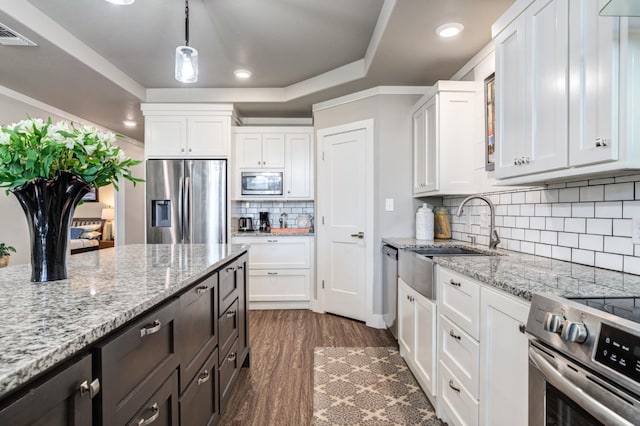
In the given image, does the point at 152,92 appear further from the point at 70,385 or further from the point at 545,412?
the point at 545,412

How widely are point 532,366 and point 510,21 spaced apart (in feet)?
5.21

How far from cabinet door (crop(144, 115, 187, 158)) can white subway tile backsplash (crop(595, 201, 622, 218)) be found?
12.2 feet

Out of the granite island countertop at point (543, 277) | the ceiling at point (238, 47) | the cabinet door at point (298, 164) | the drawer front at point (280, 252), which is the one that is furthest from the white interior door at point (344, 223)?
the granite island countertop at point (543, 277)

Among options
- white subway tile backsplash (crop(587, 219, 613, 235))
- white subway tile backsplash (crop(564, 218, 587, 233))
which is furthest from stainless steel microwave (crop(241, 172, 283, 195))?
white subway tile backsplash (crop(587, 219, 613, 235))

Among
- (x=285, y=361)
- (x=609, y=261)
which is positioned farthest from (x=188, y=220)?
(x=609, y=261)

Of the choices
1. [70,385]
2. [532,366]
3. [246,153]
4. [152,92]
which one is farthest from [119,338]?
Result: [152,92]

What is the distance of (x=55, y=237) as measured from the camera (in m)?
1.17

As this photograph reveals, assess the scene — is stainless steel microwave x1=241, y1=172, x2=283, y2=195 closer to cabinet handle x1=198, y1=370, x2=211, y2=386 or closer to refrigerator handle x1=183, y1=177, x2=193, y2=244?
refrigerator handle x1=183, y1=177, x2=193, y2=244

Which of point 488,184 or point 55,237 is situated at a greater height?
point 488,184

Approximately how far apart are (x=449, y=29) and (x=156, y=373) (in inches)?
101

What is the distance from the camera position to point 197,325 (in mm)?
1438

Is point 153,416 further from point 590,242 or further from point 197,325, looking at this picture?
point 590,242

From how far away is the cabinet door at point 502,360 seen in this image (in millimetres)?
1144

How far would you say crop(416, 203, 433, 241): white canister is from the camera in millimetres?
3115
